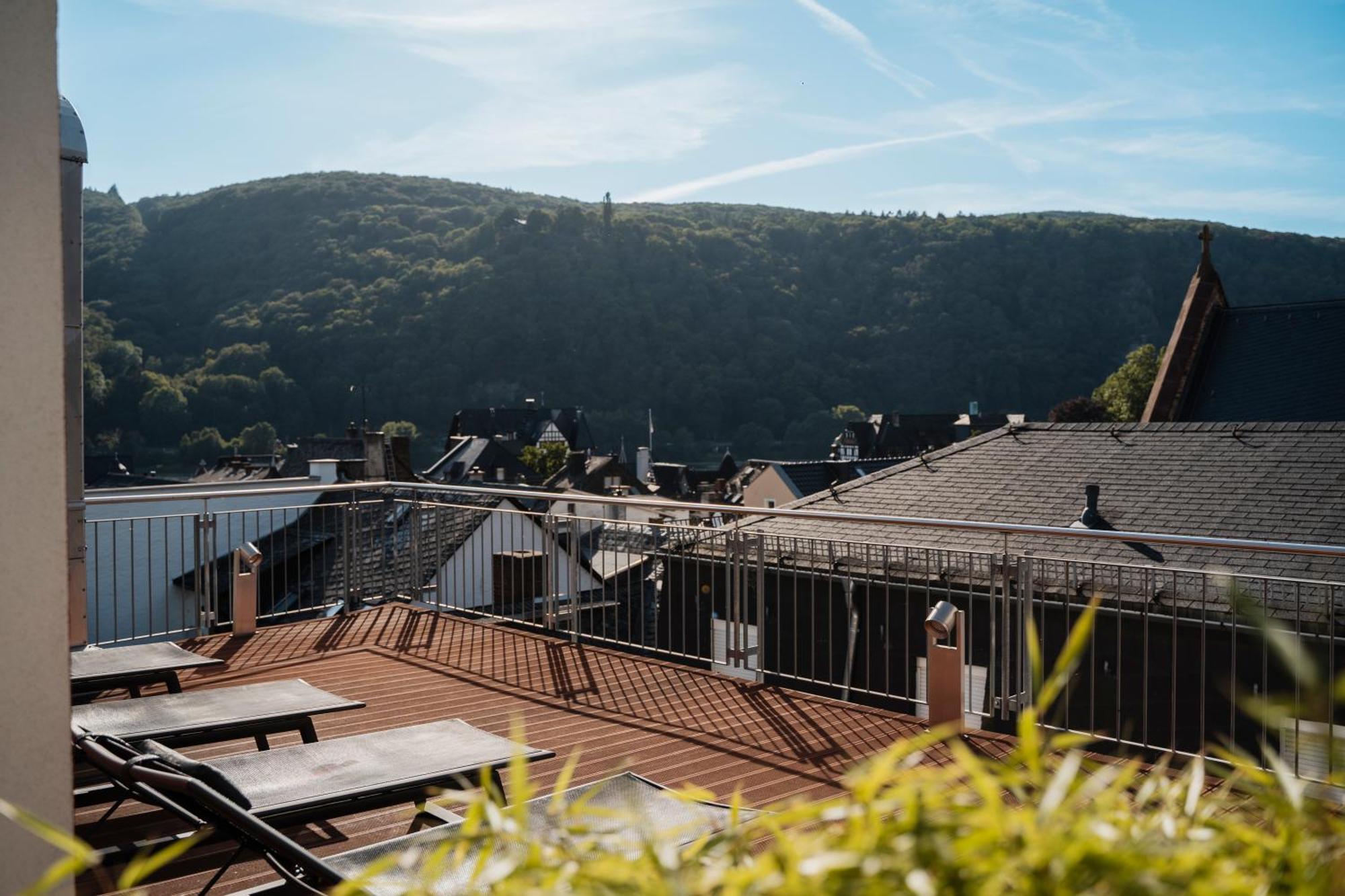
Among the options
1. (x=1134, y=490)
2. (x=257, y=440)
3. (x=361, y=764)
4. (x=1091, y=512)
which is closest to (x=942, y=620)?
(x=361, y=764)

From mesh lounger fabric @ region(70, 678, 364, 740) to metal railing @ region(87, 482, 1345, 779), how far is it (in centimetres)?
180

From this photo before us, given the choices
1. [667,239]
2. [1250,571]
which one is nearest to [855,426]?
[667,239]

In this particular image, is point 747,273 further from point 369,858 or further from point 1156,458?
point 369,858

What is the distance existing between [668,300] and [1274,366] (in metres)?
52.1

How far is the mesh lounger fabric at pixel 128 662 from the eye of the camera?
5426mm

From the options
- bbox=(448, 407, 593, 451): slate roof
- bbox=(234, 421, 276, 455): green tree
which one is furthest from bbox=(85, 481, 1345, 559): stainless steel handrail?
bbox=(448, 407, 593, 451): slate roof

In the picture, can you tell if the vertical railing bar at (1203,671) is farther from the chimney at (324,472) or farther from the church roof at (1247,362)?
the church roof at (1247,362)

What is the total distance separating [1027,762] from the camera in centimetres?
91

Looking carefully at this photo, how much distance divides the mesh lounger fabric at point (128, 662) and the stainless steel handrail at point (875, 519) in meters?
0.95

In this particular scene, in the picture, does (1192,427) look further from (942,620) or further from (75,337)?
(75,337)

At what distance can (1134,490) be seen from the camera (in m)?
18.7

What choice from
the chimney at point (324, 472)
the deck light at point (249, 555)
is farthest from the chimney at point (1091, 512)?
the chimney at point (324, 472)

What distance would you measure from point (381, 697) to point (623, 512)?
112 feet

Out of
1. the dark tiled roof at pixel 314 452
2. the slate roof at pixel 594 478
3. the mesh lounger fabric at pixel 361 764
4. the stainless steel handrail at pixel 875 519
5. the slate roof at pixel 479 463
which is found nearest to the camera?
the mesh lounger fabric at pixel 361 764
